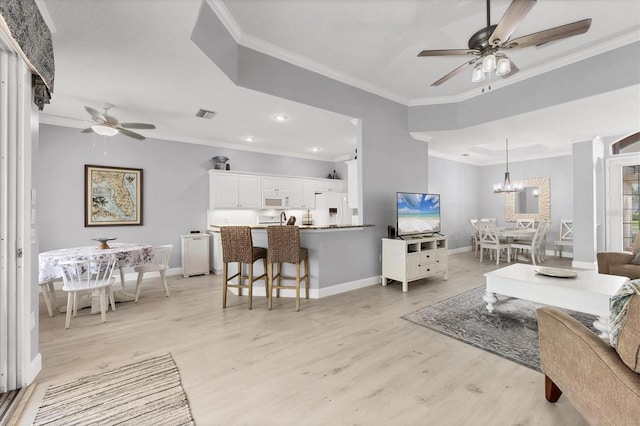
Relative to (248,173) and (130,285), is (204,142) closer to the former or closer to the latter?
(248,173)

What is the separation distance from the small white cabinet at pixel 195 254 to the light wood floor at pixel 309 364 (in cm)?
152

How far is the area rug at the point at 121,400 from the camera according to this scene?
161cm

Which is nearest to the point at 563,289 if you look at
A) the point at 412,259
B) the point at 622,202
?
the point at 412,259

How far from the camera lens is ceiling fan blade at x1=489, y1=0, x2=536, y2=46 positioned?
1815 mm

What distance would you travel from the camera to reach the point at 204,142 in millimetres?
5742

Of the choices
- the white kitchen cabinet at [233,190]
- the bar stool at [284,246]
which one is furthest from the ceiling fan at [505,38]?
the white kitchen cabinet at [233,190]

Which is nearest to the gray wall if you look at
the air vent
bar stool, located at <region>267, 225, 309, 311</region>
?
the air vent

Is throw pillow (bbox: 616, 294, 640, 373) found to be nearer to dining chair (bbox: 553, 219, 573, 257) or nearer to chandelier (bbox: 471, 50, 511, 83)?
chandelier (bbox: 471, 50, 511, 83)

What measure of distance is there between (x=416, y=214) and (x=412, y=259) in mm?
729

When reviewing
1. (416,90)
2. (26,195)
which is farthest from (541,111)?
(26,195)

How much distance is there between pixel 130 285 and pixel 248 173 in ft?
9.57

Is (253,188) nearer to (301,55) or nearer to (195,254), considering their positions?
(195,254)

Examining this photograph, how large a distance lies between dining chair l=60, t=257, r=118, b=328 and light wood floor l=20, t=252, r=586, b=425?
21cm

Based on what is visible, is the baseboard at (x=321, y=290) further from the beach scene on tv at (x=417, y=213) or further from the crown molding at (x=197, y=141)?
the crown molding at (x=197, y=141)
